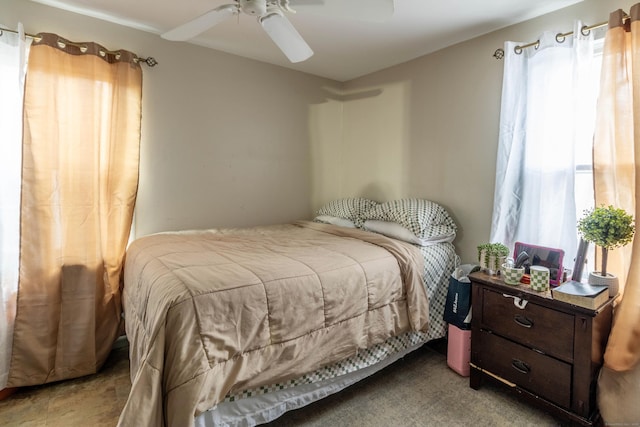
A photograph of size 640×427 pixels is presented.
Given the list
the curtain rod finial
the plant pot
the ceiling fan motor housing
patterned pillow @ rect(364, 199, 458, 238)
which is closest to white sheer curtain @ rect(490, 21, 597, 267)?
the plant pot

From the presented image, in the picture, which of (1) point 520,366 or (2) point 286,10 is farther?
(1) point 520,366

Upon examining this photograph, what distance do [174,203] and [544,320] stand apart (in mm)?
2619

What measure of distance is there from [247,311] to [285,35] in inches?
53.8

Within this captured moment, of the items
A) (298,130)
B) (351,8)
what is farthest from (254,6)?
(298,130)

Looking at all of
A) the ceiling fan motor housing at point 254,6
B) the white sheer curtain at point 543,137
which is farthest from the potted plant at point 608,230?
the ceiling fan motor housing at point 254,6

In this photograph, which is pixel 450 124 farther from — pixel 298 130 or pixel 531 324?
pixel 531 324

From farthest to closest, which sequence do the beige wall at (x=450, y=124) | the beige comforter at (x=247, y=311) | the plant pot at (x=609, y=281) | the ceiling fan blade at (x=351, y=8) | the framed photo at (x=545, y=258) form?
1. the beige wall at (x=450, y=124)
2. the framed photo at (x=545, y=258)
3. the plant pot at (x=609, y=281)
4. the ceiling fan blade at (x=351, y=8)
5. the beige comforter at (x=247, y=311)

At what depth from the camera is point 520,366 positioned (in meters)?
1.80

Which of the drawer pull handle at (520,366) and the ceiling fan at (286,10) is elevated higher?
the ceiling fan at (286,10)

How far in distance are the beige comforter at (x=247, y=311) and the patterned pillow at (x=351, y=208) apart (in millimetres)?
716

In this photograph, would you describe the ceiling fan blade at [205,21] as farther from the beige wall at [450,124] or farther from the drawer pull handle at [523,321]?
the drawer pull handle at [523,321]

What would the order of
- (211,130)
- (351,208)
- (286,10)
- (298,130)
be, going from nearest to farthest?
(286,10) < (211,130) < (351,208) < (298,130)

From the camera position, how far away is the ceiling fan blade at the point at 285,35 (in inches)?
61.4

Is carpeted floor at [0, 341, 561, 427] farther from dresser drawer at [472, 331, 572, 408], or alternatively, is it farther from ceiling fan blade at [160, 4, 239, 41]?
ceiling fan blade at [160, 4, 239, 41]
